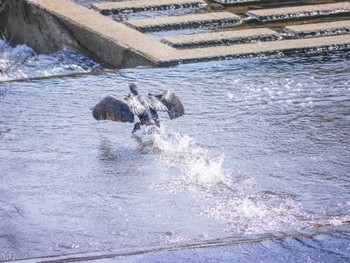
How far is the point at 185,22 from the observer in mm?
9320

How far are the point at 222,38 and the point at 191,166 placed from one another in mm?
3036

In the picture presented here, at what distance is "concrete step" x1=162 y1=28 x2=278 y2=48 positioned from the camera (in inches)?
340

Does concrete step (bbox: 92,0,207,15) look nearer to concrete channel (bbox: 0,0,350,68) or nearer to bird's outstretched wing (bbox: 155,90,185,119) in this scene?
concrete channel (bbox: 0,0,350,68)

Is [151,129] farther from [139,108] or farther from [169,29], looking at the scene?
[169,29]

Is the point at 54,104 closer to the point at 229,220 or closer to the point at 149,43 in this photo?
the point at 149,43

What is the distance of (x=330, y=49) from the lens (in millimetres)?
8430

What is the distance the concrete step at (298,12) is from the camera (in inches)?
381

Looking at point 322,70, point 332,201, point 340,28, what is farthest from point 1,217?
point 340,28

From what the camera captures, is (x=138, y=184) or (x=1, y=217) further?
(x=138, y=184)

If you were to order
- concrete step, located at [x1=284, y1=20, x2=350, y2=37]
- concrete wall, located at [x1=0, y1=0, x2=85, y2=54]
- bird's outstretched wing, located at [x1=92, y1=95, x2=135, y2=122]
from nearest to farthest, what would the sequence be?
bird's outstretched wing, located at [x1=92, y1=95, x2=135, y2=122]
concrete step, located at [x1=284, y1=20, x2=350, y2=37]
concrete wall, located at [x1=0, y1=0, x2=85, y2=54]

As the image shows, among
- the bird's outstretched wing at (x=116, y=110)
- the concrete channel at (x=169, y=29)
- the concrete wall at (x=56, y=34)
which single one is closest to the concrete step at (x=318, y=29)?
the concrete channel at (x=169, y=29)

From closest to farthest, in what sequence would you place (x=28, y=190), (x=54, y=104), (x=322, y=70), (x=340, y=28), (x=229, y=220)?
(x=229, y=220)
(x=28, y=190)
(x=54, y=104)
(x=322, y=70)
(x=340, y=28)

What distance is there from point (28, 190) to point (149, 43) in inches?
127

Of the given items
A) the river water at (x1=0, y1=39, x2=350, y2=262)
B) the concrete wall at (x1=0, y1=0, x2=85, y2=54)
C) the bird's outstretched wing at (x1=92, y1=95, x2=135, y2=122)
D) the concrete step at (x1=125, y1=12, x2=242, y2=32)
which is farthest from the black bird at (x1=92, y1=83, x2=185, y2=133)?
the concrete step at (x1=125, y1=12, x2=242, y2=32)
